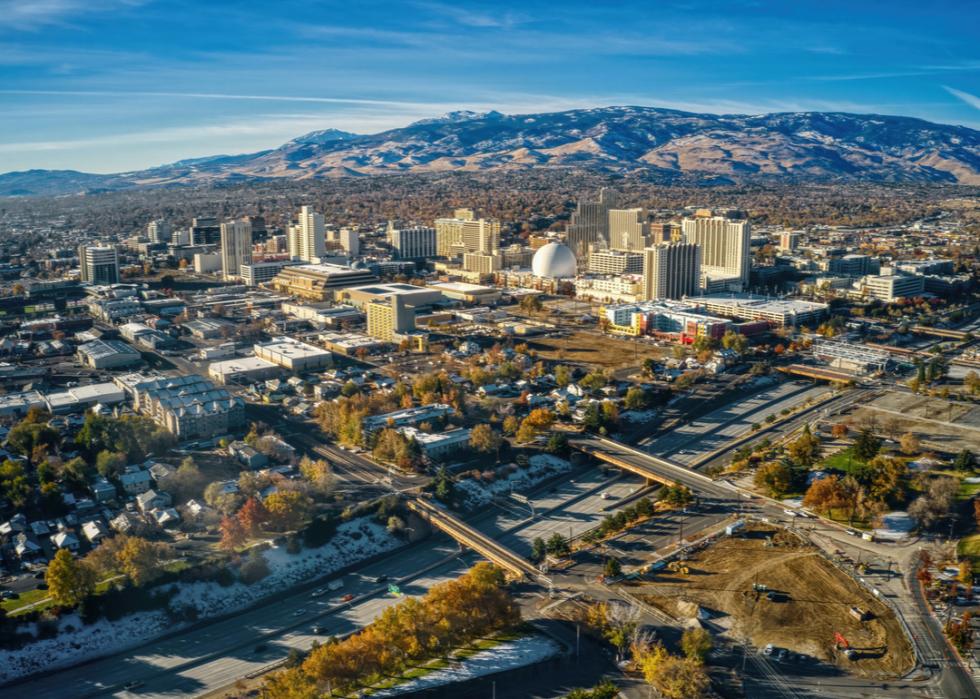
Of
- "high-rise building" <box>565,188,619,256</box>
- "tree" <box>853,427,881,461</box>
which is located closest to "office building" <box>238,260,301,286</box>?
"high-rise building" <box>565,188,619,256</box>

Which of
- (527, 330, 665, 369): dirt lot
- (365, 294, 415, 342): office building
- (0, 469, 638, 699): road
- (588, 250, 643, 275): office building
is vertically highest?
(588, 250, 643, 275): office building

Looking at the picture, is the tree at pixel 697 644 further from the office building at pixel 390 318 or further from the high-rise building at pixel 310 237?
the high-rise building at pixel 310 237

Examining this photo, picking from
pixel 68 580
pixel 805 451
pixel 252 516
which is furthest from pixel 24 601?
pixel 805 451


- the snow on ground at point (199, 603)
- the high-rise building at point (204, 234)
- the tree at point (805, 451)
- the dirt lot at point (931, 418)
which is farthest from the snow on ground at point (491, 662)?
the high-rise building at point (204, 234)

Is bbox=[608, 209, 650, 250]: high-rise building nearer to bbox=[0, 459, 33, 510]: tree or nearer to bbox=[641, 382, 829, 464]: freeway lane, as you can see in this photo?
bbox=[641, 382, 829, 464]: freeway lane

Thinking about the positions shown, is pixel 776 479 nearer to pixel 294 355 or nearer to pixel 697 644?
pixel 697 644

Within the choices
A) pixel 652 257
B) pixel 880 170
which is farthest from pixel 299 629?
pixel 880 170

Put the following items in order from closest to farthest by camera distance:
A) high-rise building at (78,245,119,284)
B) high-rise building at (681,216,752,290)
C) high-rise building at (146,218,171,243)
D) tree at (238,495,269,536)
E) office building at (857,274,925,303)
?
tree at (238,495,269,536) → office building at (857,274,925,303) → high-rise building at (681,216,752,290) → high-rise building at (78,245,119,284) → high-rise building at (146,218,171,243)

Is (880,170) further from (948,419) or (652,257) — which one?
(948,419)
